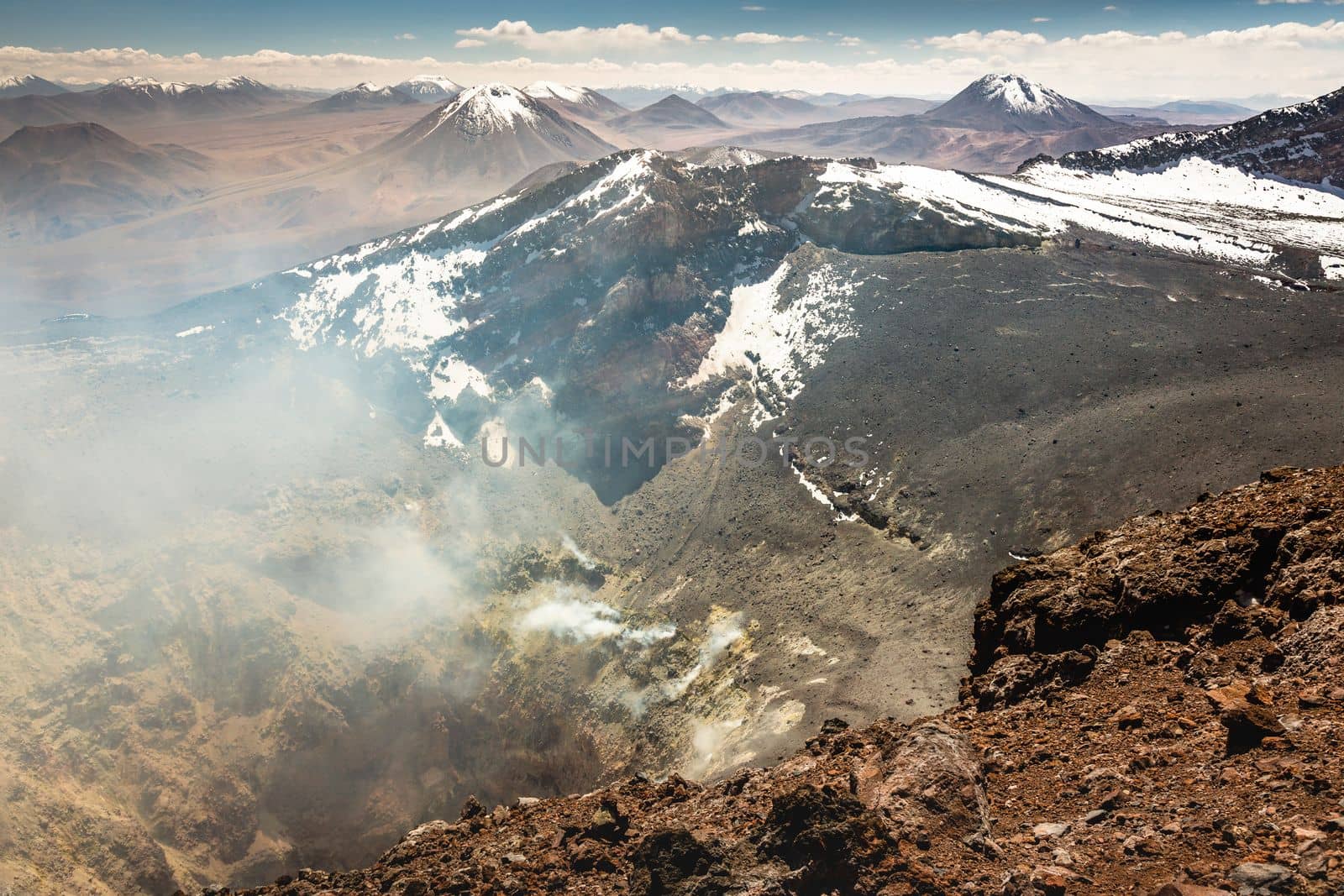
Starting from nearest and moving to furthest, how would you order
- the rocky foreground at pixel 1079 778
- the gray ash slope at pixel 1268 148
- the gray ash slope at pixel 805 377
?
the rocky foreground at pixel 1079 778, the gray ash slope at pixel 805 377, the gray ash slope at pixel 1268 148

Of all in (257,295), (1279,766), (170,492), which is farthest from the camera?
(257,295)

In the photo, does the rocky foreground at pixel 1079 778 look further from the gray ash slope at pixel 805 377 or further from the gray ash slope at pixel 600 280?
the gray ash slope at pixel 600 280

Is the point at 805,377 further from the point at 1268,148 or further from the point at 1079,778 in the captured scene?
the point at 1268,148

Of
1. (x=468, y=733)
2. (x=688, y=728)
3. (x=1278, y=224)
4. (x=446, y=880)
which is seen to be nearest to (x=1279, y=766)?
(x=446, y=880)

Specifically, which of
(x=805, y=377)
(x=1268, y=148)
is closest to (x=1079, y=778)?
(x=805, y=377)

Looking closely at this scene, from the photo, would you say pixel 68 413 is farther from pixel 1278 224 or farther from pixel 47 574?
pixel 1278 224

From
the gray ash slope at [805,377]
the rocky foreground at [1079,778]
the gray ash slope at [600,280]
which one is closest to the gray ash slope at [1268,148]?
the gray ash slope at [805,377]
